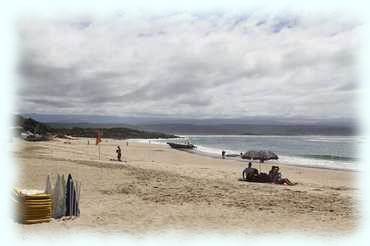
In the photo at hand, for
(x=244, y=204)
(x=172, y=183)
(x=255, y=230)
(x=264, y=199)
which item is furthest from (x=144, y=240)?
(x=172, y=183)

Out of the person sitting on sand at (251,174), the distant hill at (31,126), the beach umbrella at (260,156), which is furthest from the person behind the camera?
the distant hill at (31,126)

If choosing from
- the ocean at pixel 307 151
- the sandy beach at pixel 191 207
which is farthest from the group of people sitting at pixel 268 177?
the ocean at pixel 307 151

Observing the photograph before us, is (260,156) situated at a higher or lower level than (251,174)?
higher

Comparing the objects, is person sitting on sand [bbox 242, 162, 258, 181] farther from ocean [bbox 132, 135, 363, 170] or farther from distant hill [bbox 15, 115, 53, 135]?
distant hill [bbox 15, 115, 53, 135]

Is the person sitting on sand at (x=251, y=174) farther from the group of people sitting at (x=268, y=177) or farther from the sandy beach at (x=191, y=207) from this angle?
the sandy beach at (x=191, y=207)

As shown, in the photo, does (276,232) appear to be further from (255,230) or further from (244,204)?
(244,204)

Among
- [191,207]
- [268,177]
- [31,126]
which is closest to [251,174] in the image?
[268,177]

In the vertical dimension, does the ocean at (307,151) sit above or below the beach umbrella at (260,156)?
below

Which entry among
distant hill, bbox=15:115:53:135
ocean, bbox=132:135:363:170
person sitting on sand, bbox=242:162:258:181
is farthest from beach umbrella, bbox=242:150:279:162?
distant hill, bbox=15:115:53:135

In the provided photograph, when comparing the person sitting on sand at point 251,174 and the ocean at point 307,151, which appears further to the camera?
the ocean at point 307,151

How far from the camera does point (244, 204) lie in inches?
526

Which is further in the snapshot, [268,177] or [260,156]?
[260,156]

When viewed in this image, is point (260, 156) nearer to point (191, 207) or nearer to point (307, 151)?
point (191, 207)

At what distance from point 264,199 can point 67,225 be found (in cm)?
681
